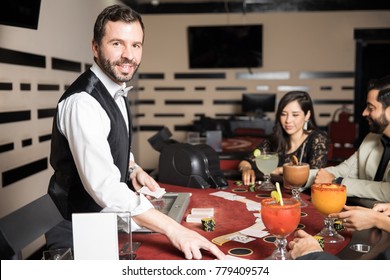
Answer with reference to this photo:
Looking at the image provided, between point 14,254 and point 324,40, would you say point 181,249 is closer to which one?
point 14,254

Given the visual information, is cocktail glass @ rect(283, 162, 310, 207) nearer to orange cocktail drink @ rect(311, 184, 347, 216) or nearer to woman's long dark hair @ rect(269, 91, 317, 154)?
orange cocktail drink @ rect(311, 184, 347, 216)

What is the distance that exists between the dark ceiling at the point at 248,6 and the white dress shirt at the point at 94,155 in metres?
5.96

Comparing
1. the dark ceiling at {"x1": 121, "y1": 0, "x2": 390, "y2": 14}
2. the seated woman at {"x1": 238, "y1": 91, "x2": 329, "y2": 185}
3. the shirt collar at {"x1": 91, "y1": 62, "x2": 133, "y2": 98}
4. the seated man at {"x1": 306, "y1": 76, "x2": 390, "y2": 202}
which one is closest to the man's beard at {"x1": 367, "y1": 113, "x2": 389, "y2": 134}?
the seated man at {"x1": 306, "y1": 76, "x2": 390, "y2": 202}

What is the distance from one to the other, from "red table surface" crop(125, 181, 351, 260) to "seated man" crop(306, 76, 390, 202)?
0.84 feet

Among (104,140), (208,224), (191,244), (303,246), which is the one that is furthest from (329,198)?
(104,140)

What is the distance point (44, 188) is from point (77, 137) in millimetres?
3042

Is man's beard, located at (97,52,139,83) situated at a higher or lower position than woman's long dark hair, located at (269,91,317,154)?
higher

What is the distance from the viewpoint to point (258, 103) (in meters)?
7.22

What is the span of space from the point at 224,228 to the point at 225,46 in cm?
621

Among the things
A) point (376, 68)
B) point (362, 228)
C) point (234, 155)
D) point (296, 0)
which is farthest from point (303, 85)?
point (362, 228)

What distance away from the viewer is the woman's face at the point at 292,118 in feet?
9.45

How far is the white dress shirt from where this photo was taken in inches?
51.3

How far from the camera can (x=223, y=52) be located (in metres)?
7.44

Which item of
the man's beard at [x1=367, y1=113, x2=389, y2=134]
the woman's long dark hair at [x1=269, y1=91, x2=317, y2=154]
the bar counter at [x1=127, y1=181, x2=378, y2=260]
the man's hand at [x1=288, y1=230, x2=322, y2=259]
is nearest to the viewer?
the man's hand at [x1=288, y1=230, x2=322, y2=259]
